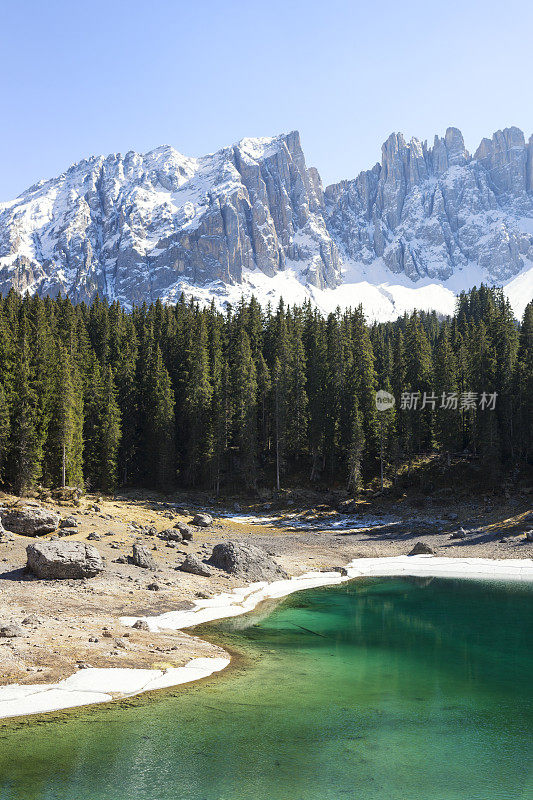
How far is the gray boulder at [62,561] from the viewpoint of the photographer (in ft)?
83.3

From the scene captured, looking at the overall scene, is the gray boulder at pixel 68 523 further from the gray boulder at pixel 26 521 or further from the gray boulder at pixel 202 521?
the gray boulder at pixel 202 521

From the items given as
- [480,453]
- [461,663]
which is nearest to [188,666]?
[461,663]

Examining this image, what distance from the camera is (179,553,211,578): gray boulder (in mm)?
30891

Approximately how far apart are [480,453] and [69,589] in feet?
182

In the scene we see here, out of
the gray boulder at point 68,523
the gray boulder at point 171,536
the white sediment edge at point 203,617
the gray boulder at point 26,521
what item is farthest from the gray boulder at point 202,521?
the gray boulder at point 26,521

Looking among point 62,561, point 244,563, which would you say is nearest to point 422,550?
point 244,563

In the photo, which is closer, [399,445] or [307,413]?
[399,445]

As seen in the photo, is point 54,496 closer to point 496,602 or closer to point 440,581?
point 440,581

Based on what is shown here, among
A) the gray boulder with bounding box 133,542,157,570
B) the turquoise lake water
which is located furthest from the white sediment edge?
the gray boulder with bounding box 133,542,157,570

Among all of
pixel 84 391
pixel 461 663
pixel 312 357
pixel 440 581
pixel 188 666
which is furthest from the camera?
pixel 312 357

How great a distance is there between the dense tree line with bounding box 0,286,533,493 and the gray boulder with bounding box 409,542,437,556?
70.7ft

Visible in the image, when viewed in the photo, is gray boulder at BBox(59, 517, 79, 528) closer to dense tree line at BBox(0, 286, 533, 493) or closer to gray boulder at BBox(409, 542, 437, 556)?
dense tree line at BBox(0, 286, 533, 493)

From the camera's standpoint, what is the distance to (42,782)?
35.0ft

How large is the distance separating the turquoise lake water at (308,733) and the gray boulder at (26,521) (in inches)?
585
